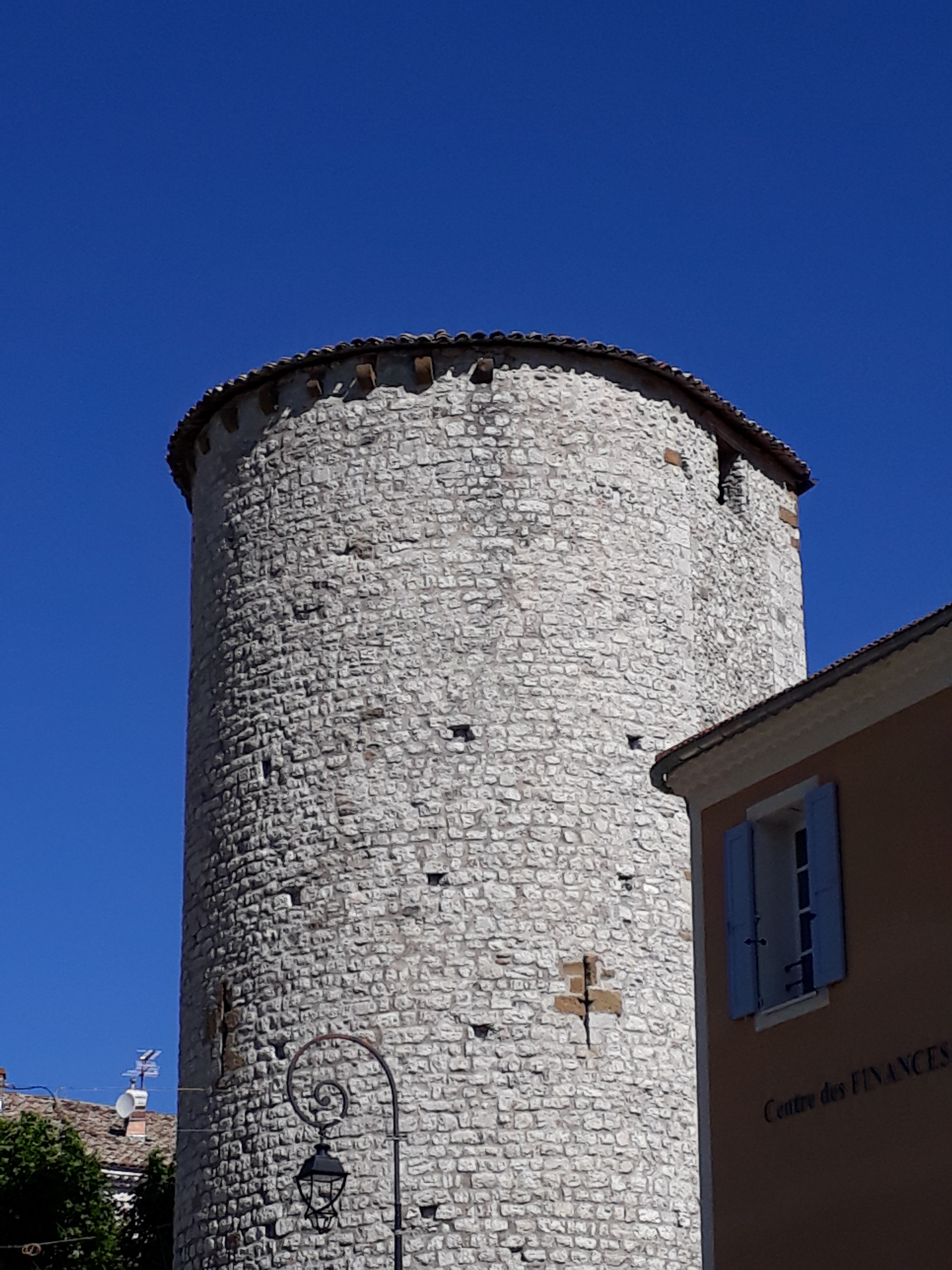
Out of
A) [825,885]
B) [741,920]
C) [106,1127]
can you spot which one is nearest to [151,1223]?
[106,1127]

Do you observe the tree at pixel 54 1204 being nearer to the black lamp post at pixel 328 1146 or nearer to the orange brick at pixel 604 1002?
the black lamp post at pixel 328 1146

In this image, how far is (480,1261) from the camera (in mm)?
17047

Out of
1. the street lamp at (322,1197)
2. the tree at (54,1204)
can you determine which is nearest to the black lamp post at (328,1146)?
the street lamp at (322,1197)

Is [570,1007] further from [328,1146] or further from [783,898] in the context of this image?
[783,898]

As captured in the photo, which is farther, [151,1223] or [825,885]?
[151,1223]

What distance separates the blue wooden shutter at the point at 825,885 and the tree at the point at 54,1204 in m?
14.2

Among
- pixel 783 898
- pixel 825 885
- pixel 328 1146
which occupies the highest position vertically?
pixel 783 898

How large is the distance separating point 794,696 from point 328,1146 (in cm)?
535

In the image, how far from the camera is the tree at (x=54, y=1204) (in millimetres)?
23375

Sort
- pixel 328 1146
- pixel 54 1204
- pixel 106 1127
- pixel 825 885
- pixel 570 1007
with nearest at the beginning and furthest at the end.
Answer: pixel 825 885
pixel 328 1146
pixel 570 1007
pixel 54 1204
pixel 106 1127

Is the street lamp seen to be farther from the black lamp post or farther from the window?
the window

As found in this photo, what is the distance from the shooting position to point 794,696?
11.9 m

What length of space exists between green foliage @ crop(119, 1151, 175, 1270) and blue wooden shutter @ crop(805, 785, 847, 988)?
45.3 ft

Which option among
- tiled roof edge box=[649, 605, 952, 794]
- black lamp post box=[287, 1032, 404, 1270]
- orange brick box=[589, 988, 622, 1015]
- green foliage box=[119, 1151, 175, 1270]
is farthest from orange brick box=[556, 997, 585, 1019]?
green foliage box=[119, 1151, 175, 1270]
